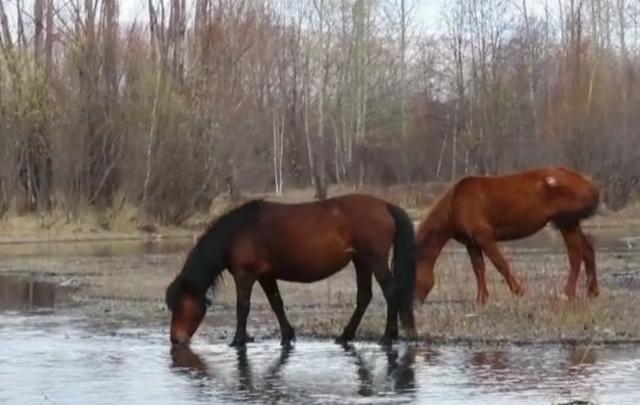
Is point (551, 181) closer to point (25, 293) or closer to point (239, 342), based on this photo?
point (239, 342)

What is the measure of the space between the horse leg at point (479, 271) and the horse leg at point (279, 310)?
9.10 ft

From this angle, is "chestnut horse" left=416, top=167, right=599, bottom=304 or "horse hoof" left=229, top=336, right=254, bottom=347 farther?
"chestnut horse" left=416, top=167, right=599, bottom=304

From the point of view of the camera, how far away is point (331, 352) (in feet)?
42.6

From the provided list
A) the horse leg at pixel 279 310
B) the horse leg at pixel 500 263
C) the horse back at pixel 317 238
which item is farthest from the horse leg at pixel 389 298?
the horse leg at pixel 500 263

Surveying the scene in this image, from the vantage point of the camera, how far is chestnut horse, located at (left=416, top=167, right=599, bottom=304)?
16562 millimetres

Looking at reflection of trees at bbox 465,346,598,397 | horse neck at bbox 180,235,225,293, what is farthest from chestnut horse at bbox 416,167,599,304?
reflection of trees at bbox 465,346,598,397

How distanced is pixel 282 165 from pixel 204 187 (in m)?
21.9

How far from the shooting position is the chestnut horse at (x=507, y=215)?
16562 mm

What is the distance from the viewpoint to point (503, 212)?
16859 mm

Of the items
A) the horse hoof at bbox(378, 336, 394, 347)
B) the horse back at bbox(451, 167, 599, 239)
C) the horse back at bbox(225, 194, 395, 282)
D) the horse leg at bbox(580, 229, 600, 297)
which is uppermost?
the horse back at bbox(451, 167, 599, 239)

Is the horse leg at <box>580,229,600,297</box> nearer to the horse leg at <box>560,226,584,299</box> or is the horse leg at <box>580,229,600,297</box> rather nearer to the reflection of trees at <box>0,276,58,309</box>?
the horse leg at <box>560,226,584,299</box>

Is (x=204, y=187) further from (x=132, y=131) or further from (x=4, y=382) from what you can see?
(x=4, y=382)

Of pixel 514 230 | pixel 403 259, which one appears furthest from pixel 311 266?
pixel 514 230

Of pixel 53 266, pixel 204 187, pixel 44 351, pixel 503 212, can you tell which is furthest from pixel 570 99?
pixel 44 351
